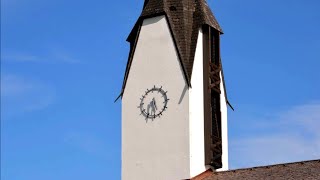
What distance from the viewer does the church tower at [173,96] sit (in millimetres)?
46000

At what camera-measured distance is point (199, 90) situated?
155ft

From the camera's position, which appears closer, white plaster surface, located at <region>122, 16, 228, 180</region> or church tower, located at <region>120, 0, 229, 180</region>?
white plaster surface, located at <region>122, 16, 228, 180</region>

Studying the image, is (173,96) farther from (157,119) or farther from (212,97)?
(212,97)

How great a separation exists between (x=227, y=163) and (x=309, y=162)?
6.54 meters

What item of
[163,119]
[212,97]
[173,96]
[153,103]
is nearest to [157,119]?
[163,119]

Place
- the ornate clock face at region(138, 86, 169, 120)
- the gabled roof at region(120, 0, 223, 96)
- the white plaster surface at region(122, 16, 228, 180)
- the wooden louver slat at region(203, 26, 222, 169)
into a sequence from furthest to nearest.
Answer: the gabled roof at region(120, 0, 223, 96), the ornate clock face at region(138, 86, 169, 120), the wooden louver slat at region(203, 26, 222, 169), the white plaster surface at region(122, 16, 228, 180)

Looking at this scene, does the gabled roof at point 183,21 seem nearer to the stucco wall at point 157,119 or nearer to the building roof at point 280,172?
the stucco wall at point 157,119

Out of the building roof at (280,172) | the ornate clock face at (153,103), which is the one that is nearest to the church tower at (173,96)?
the ornate clock face at (153,103)

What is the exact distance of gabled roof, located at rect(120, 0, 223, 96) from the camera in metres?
47.4

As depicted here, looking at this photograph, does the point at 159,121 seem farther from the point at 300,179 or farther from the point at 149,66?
the point at 300,179

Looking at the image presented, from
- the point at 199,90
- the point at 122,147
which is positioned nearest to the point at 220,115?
the point at 199,90

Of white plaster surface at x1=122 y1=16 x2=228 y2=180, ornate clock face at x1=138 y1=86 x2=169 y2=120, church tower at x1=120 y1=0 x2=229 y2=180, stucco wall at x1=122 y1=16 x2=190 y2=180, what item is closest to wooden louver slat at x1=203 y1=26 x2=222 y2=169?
church tower at x1=120 y1=0 x2=229 y2=180

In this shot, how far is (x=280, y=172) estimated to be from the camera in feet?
141

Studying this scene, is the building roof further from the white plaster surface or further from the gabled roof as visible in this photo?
the gabled roof
